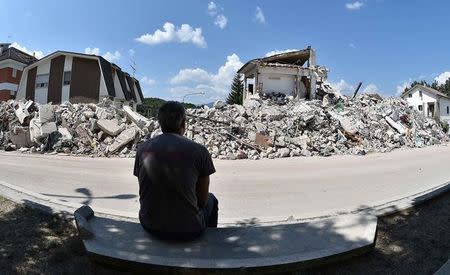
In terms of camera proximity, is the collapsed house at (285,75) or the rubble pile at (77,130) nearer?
the rubble pile at (77,130)

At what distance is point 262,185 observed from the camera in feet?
29.7

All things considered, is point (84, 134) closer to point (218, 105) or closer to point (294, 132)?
point (218, 105)

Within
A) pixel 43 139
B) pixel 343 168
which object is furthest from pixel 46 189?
pixel 43 139

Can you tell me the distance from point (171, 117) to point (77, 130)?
16.1 meters

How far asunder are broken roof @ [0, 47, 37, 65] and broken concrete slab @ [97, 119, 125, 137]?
30.7 metres

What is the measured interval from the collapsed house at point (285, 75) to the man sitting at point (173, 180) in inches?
Result: 1130

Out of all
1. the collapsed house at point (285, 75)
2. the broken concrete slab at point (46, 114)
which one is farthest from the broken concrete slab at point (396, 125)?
the broken concrete slab at point (46, 114)

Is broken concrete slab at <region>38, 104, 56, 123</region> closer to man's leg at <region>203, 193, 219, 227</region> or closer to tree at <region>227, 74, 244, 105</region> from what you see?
man's leg at <region>203, 193, 219, 227</region>

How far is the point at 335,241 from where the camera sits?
3705 mm

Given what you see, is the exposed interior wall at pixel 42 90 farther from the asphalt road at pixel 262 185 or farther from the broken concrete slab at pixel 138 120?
the asphalt road at pixel 262 185

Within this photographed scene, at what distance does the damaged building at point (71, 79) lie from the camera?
3591 cm

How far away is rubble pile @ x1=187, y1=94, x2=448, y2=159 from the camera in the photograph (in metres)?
16.8

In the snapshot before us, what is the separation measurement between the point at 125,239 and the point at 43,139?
650 inches

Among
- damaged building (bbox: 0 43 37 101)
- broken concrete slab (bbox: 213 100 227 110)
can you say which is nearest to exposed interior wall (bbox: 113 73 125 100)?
damaged building (bbox: 0 43 37 101)
